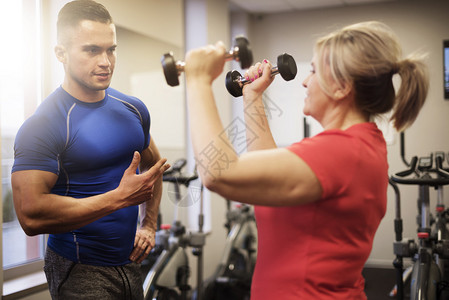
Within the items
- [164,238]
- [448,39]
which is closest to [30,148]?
[164,238]

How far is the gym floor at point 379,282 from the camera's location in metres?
3.89

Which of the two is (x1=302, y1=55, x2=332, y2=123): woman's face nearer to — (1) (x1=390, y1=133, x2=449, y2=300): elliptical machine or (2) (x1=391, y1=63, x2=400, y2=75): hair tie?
(2) (x1=391, y1=63, x2=400, y2=75): hair tie

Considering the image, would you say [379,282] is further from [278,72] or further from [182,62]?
[182,62]

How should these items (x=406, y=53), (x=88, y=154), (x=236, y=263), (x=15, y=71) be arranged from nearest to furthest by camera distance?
1. (x=88, y=154)
2. (x=15, y=71)
3. (x=236, y=263)
4. (x=406, y=53)

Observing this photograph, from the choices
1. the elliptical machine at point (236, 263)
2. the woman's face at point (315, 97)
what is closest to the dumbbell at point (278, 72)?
the woman's face at point (315, 97)

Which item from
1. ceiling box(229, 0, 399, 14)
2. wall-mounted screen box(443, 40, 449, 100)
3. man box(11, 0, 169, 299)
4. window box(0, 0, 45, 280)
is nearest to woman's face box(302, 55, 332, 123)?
man box(11, 0, 169, 299)

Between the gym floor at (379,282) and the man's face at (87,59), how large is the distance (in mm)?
3283

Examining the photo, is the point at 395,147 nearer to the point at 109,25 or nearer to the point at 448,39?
the point at 448,39

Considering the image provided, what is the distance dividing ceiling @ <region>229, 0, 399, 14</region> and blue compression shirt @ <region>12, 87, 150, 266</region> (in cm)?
357

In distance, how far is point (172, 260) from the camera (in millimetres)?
2775

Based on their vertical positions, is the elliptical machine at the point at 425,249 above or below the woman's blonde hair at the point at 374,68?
below

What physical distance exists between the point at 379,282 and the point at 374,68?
376cm

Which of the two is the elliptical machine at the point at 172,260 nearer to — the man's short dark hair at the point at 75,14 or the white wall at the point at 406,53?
the man's short dark hair at the point at 75,14

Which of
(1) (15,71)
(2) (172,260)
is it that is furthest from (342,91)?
(2) (172,260)
